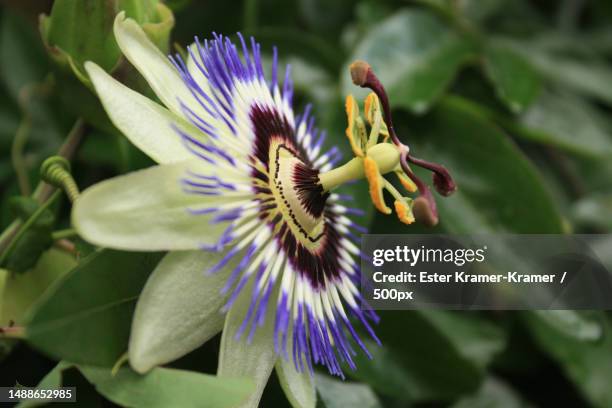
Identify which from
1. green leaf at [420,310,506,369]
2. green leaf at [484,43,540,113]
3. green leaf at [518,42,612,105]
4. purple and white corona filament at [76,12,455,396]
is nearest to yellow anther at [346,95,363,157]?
purple and white corona filament at [76,12,455,396]

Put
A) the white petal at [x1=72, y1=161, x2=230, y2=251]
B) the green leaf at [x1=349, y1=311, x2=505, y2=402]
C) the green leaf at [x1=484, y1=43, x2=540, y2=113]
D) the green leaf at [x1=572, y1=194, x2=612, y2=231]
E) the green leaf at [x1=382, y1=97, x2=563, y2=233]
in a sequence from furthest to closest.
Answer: the green leaf at [x1=572, y1=194, x2=612, y2=231] < the green leaf at [x1=484, y1=43, x2=540, y2=113] < the green leaf at [x1=382, y1=97, x2=563, y2=233] < the green leaf at [x1=349, y1=311, x2=505, y2=402] < the white petal at [x1=72, y1=161, x2=230, y2=251]

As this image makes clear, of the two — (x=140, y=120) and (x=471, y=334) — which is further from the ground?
(x=140, y=120)

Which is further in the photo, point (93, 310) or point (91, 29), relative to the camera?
point (91, 29)

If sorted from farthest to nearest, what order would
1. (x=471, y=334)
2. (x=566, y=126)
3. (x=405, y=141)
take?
1. (x=566, y=126)
2. (x=405, y=141)
3. (x=471, y=334)

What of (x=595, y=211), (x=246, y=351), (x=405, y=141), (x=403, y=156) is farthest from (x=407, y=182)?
(x=595, y=211)

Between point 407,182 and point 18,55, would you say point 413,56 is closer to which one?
point 407,182

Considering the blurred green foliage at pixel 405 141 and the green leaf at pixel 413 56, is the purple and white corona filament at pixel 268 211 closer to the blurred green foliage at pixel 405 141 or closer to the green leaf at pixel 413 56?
the blurred green foliage at pixel 405 141

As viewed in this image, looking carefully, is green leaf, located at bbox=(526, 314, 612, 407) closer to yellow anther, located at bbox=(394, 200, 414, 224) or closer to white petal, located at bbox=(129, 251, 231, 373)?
yellow anther, located at bbox=(394, 200, 414, 224)
